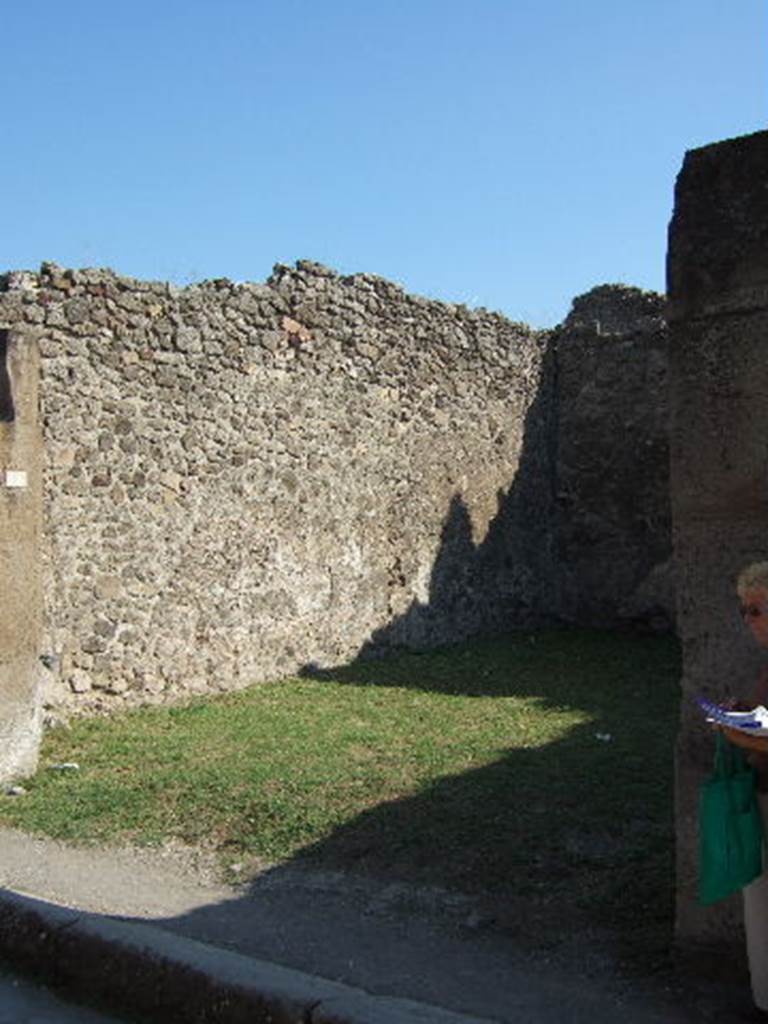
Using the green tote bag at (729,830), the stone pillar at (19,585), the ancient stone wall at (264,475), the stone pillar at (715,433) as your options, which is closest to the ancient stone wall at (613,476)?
the ancient stone wall at (264,475)

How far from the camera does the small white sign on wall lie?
21.6 feet

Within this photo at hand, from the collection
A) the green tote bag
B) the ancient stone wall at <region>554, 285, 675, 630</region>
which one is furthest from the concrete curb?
the ancient stone wall at <region>554, 285, 675, 630</region>

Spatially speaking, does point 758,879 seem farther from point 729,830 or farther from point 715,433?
point 715,433

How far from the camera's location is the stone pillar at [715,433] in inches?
136

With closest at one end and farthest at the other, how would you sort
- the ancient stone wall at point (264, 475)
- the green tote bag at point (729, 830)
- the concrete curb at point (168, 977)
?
the green tote bag at point (729, 830), the concrete curb at point (168, 977), the ancient stone wall at point (264, 475)

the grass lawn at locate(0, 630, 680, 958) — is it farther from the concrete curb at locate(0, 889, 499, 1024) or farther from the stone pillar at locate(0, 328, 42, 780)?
the concrete curb at locate(0, 889, 499, 1024)

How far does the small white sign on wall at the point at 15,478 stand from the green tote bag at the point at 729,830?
4.60 meters

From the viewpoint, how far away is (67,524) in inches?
323

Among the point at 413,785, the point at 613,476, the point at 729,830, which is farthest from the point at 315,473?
the point at 729,830

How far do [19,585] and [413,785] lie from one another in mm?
2434

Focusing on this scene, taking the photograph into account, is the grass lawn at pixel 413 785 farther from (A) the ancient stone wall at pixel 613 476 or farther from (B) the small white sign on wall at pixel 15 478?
(A) the ancient stone wall at pixel 613 476

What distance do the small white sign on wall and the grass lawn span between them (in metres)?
1.61

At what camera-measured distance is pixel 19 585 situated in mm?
6527

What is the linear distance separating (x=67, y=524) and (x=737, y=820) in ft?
19.8
